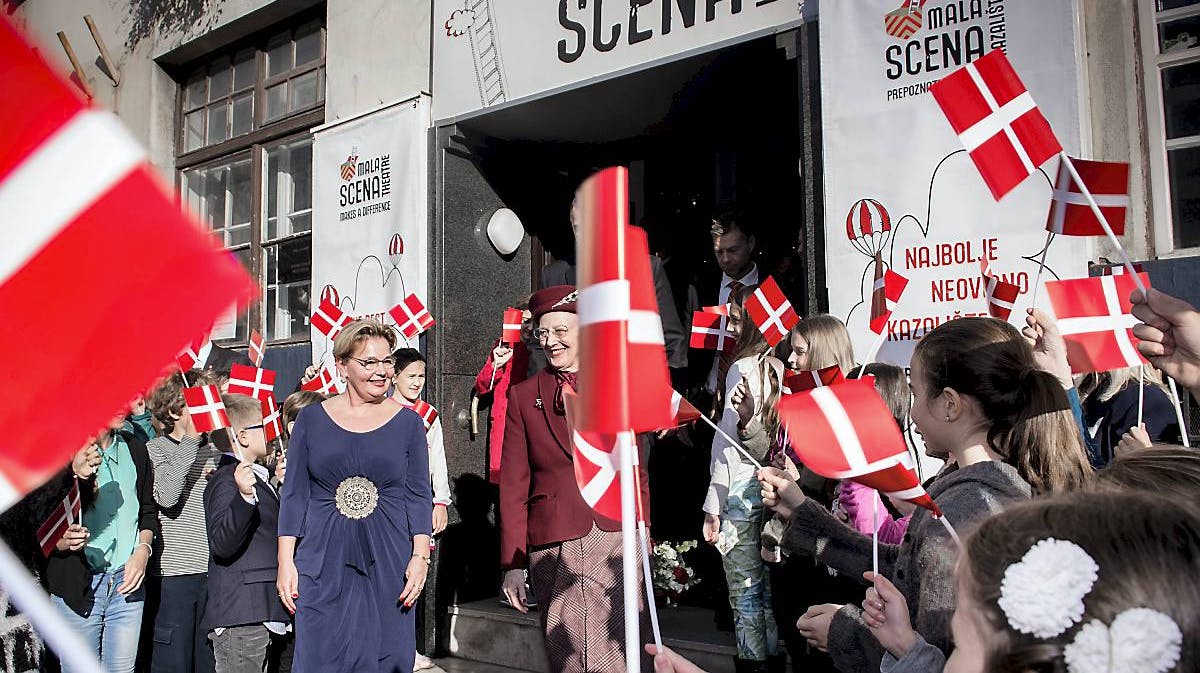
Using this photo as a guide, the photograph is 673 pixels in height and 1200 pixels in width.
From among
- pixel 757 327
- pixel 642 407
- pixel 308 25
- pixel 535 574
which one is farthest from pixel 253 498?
pixel 308 25

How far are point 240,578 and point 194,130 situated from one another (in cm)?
695

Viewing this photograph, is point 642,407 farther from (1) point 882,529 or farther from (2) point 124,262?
(1) point 882,529

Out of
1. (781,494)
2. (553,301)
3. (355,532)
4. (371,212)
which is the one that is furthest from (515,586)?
(371,212)

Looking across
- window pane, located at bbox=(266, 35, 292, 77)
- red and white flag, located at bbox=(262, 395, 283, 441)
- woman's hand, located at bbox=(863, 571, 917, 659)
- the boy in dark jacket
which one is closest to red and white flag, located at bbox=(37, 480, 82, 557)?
the boy in dark jacket

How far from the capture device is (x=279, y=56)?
8.88m

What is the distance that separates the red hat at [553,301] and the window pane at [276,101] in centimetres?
584

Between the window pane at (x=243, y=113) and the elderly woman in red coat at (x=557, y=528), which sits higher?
the window pane at (x=243, y=113)

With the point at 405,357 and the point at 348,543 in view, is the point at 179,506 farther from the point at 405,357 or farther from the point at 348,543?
the point at 405,357

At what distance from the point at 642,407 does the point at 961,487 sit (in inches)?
35.6

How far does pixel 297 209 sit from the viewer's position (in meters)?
8.77

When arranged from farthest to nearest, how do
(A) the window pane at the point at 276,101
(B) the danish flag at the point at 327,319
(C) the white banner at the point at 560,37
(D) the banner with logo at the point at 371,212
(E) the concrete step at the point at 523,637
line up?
1. (A) the window pane at the point at 276,101
2. (B) the danish flag at the point at 327,319
3. (D) the banner with logo at the point at 371,212
4. (C) the white banner at the point at 560,37
5. (E) the concrete step at the point at 523,637

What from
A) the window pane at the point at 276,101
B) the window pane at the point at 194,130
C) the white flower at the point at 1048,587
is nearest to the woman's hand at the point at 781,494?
the white flower at the point at 1048,587

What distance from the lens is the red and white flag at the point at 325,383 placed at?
22.9 ft

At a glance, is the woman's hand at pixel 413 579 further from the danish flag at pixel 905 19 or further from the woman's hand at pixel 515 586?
the danish flag at pixel 905 19
